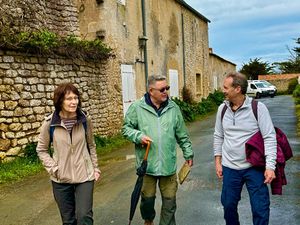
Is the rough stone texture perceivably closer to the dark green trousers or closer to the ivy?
the ivy

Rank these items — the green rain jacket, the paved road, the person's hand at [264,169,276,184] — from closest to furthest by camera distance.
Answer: the person's hand at [264,169,276,184] → the green rain jacket → the paved road

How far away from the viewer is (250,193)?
12.7 ft

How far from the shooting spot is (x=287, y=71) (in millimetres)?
60594

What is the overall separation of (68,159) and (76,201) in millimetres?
391

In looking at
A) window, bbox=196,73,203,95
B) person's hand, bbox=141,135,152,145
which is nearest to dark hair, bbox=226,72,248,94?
person's hand, bbox=141,135,152,145

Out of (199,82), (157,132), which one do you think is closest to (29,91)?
(157,132)

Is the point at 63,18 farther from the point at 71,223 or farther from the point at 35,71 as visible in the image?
the point at 71,223

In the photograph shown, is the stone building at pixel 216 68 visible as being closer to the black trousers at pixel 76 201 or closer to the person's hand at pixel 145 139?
the person's hand at pixel 145 139

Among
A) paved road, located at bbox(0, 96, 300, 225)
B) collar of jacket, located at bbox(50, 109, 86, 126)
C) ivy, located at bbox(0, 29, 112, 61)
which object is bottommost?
paved road, located at bbox(0, 96, 300, 225)

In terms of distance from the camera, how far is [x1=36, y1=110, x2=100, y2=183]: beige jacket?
3736 millimetres

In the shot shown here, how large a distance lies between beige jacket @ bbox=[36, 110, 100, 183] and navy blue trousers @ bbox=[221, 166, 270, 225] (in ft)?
4.25

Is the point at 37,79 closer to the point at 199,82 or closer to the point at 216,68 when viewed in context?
Result: the point at 199,82

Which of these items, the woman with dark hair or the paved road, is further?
the paved road

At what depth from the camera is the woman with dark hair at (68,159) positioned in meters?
3.74
